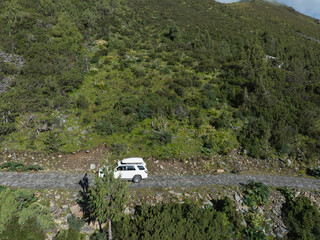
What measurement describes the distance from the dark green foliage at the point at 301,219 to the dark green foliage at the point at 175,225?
4.19 metres

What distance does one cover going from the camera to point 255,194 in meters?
12.7

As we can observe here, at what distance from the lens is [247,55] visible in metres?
31.2

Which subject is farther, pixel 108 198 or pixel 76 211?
pixel 76 211

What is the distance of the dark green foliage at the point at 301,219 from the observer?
1044cm

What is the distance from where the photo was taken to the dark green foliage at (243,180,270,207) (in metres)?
12.2

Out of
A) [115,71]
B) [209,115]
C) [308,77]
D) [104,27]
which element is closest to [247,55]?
[308,77]

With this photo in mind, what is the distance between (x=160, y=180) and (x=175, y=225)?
5174mm

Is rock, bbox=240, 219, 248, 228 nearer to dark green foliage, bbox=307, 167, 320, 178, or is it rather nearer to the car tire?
the car tire

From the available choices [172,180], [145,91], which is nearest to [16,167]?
[172,180]

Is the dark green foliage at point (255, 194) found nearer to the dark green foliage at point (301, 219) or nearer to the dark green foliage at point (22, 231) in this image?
the dark green foliage at point (301, 219)

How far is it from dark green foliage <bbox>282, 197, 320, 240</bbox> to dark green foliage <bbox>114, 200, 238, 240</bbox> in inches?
165

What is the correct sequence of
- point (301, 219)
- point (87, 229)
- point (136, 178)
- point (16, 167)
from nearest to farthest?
point (87, 229)
point (301, 219)
point (136, 178)
point (16, 167)

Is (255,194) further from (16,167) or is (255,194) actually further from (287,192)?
(16,167)

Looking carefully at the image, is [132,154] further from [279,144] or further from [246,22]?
[246,22]
